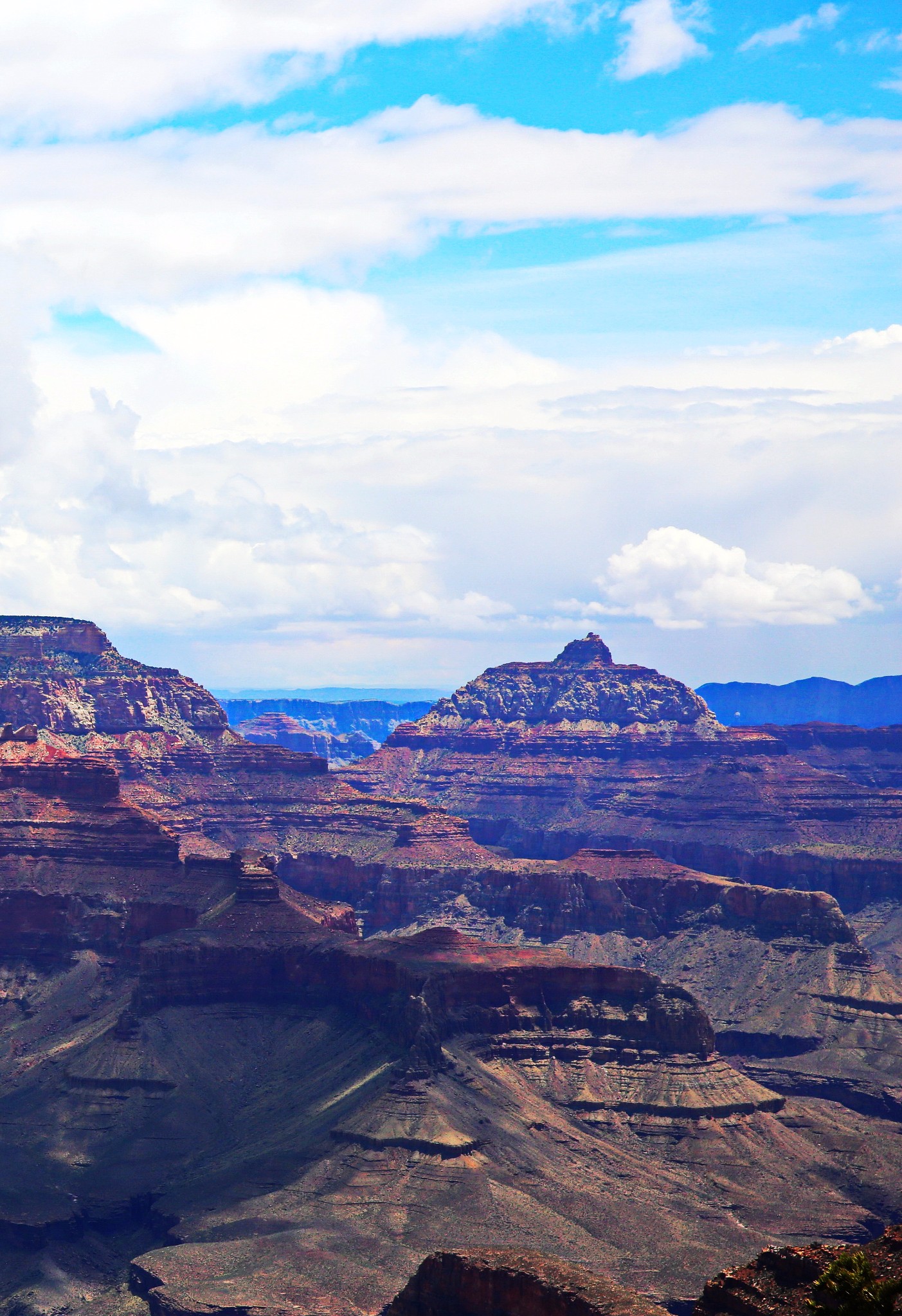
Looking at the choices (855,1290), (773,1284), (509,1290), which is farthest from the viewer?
(509,1290)

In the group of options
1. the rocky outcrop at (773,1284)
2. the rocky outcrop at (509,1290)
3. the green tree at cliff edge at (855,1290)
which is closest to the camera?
the green tree at cliff edge at (855,1290)

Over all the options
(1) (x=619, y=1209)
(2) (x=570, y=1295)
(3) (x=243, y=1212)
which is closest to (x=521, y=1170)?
(1) (x=619, y=1209)

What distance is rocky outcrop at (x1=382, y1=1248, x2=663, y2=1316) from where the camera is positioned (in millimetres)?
104000

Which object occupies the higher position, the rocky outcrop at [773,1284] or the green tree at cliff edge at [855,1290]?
the green tree at cliff edge at [855,1290]

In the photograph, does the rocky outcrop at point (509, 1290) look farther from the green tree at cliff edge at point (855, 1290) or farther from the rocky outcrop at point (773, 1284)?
the green tree at cliff edge at point (855, 1290)

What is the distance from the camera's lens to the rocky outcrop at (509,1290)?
104 metres

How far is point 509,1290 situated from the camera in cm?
10744

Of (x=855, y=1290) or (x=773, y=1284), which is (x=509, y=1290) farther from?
(x=855, y=1290)

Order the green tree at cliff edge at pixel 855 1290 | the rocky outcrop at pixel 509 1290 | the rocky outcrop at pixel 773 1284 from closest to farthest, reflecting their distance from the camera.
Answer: the green tree at cliff edge at pixel 855 1290
the rocky outcrop at pixel 773 1284
the rocky outcrop at pixel 509 1290

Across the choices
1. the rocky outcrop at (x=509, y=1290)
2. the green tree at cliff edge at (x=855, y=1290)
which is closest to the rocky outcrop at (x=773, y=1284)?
the green tree at cliff edge at (x=855, y=1290)

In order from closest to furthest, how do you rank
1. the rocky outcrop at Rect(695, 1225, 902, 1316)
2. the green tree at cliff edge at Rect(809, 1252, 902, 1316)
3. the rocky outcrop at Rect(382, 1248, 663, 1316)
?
the green tree at cliff edge at Rect(809, 1252, 902, 1316) < the rocky outcrop at Rect(695, 1225, 902, 1316) < the rocky outcrop at Rect(382, 1248, 663, 1316)

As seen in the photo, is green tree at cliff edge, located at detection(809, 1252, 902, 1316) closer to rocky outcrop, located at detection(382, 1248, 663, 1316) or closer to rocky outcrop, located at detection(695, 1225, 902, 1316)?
rocky outcrop, located at detection(695, 1225, 902, 1316)

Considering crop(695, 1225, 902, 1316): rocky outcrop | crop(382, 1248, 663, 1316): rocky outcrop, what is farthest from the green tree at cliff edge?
crop(382, 1248, 663, 1316): rocky outcrop

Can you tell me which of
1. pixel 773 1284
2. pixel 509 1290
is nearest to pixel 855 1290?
pixel 773 1284
